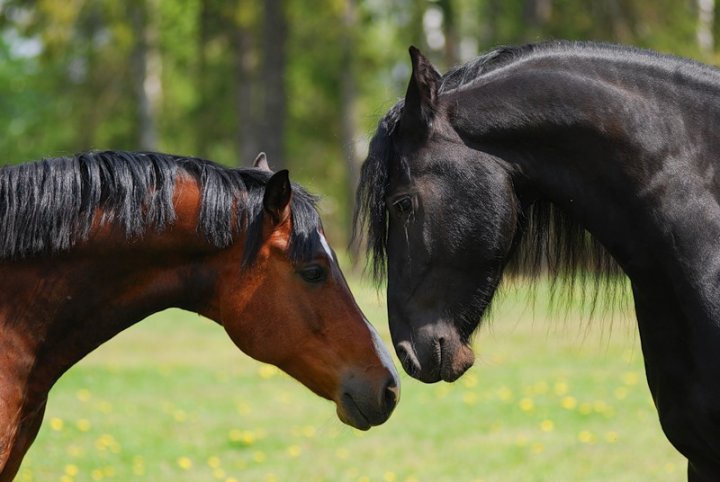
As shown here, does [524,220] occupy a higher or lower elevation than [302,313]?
higher

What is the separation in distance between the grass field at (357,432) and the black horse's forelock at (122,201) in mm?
1060

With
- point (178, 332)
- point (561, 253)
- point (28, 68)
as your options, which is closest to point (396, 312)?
point (561, 253)

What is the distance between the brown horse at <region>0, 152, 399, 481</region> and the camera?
398 centimetres

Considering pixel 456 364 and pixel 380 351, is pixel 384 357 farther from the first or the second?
pixel 456 364

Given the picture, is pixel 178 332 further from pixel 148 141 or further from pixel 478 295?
pixel 478 295

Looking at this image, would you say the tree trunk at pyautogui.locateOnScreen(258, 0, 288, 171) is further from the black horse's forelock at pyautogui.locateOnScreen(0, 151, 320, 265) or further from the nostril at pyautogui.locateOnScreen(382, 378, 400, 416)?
the nostril at pyautogui.locateOnScreen(382, 378, 400, 416)

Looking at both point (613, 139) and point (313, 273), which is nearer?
point (613, 139)

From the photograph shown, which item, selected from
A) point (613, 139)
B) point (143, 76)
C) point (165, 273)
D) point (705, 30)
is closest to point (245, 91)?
point (143, 76)

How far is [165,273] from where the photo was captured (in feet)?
13.7

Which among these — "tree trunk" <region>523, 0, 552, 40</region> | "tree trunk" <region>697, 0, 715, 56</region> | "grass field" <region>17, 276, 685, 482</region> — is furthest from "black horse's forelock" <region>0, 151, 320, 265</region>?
"tree trunk" <region>523, 0, 552, 40</region>

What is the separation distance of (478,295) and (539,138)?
23.3 inches

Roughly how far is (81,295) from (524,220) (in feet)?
5.39

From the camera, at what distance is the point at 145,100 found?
84.9 ft

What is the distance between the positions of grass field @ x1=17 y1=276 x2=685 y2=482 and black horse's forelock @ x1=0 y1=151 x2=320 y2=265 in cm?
106
